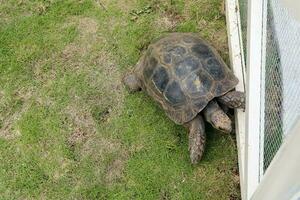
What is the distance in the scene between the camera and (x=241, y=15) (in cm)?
355

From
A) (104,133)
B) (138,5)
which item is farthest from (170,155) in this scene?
(138,5)

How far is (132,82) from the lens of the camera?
372 centimetres

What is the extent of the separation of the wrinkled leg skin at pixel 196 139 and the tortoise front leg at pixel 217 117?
77 millimetres

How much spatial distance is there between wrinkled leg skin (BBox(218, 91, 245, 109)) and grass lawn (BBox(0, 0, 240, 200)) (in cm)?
28

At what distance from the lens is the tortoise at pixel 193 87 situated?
10.8 ft

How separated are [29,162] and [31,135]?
21 centimetres

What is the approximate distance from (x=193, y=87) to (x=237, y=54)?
0.54 meters

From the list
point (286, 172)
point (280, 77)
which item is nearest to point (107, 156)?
point (280, 77)

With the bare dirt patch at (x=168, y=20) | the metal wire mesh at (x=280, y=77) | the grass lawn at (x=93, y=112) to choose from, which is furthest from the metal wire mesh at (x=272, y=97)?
the bare dirt patch at (x=168, y=20)

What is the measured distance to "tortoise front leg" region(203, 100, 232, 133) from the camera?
128 inches

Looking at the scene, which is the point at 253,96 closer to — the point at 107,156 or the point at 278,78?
the point at 278,78

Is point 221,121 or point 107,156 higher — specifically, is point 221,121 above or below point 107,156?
above

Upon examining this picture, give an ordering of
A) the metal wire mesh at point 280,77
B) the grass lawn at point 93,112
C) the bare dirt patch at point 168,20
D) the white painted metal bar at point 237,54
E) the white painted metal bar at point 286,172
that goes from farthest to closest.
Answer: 1. the bare dirt patch at point 168,20
2. the grass lawn at point 93,112
3. the white painted metal bar at point 237,54
4. the metal wire mesh at point 280,77
5. the white painted metal bar at point 286,172

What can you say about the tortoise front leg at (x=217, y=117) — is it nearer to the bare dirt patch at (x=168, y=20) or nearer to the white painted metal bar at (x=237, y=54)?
the white painted metal bar at (x=237, y=54)
